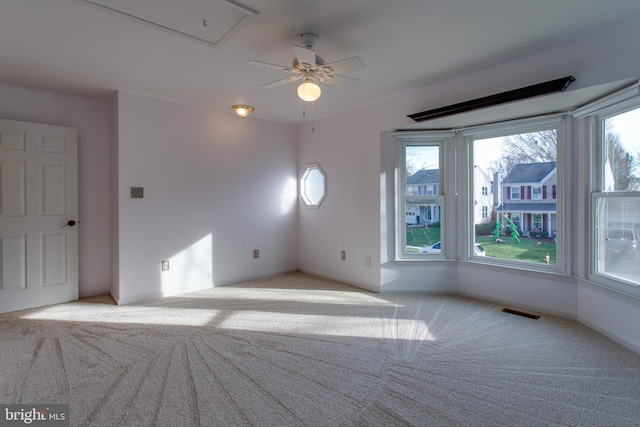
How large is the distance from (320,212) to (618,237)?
3.32 m

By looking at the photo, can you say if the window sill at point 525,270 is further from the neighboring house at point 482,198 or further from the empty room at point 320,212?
the neighboring house at point 482,198

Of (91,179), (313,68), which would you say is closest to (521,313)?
(313,68)

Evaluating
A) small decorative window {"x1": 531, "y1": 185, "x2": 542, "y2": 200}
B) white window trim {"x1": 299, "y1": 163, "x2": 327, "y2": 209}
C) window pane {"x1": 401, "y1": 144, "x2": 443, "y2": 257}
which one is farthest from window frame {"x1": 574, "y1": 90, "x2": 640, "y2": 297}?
white window trim {"x1": 299, "y1": 163, "x2": 327, "y2": 209}

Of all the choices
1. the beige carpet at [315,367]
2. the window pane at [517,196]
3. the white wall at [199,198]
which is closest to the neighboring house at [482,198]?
the window pane at [517,196]

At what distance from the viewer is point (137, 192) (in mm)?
3652

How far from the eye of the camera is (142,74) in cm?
308

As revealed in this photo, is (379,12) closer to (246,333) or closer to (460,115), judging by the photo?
(460,115)

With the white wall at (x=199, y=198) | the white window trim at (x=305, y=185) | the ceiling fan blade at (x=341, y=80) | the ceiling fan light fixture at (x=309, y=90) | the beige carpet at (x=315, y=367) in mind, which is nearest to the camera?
the beige carpet at (x=315, y=367)

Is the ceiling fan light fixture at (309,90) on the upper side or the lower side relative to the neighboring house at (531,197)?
upper

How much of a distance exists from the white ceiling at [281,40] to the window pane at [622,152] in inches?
31.0

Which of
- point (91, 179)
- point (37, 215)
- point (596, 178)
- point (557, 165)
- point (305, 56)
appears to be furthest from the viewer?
point (91, 179)

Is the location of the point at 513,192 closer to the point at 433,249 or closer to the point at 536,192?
the point at 536,192

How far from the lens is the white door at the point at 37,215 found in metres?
3.31

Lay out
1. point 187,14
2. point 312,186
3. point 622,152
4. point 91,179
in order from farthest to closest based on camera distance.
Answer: point 312,186 → point 91,179 → point 622,152 → point 187,14
